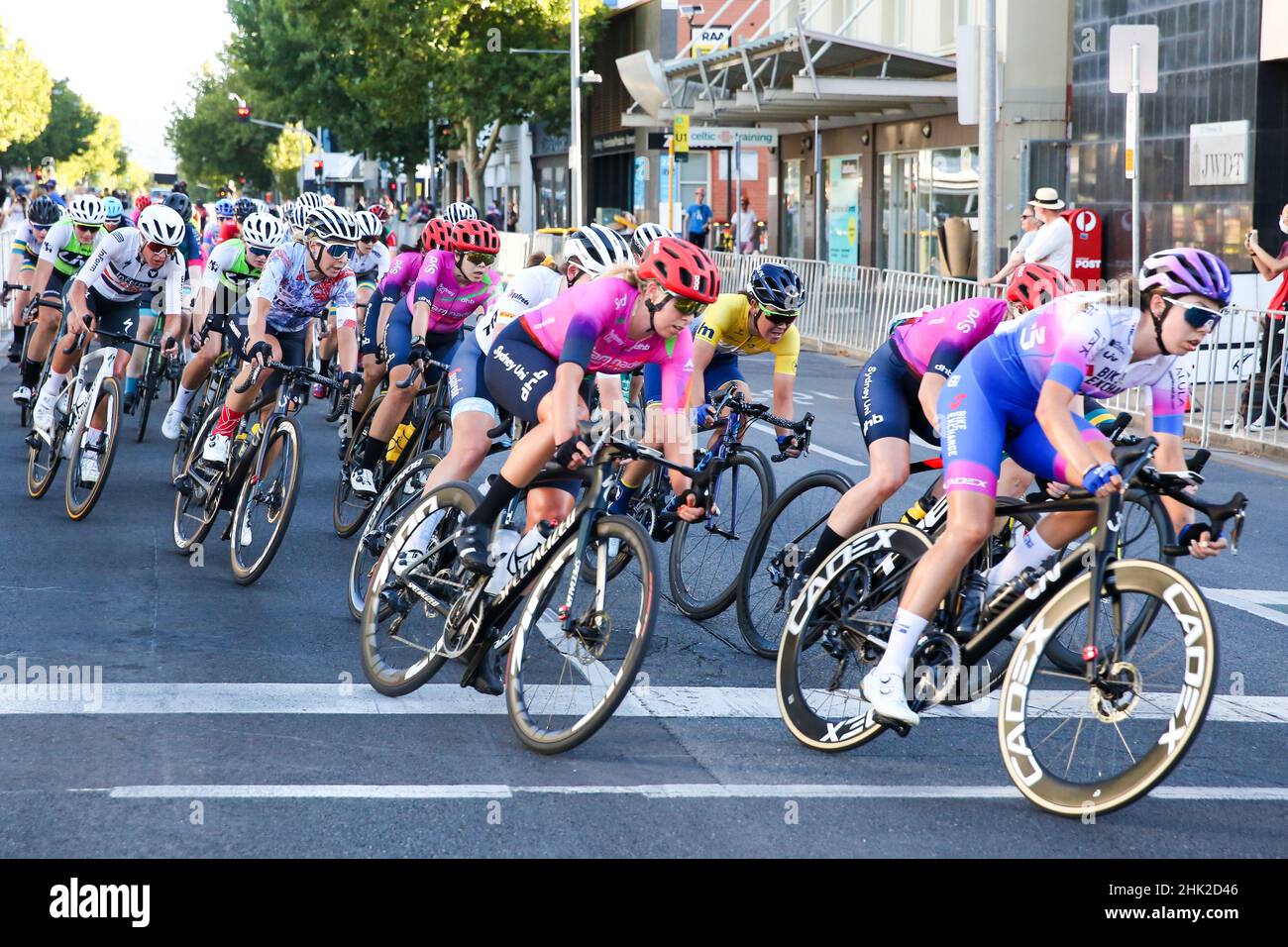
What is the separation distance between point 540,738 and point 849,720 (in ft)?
3.43

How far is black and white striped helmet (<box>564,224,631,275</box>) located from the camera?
7145mm

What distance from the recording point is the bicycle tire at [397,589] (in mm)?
6434

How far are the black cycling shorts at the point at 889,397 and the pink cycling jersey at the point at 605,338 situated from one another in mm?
965

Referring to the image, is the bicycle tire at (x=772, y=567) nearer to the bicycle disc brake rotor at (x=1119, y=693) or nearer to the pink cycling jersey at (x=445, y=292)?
the bicycle disc brake rotor at (x=1119, y=693)

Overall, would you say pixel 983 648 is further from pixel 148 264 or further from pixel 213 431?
Result: pixel 148 264

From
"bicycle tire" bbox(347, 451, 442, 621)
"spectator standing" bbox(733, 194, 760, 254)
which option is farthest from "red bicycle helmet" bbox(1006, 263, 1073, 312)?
"spectator standing" bbox(733, 194, 760, 254)

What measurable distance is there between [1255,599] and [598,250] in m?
3.97

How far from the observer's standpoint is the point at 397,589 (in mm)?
6652

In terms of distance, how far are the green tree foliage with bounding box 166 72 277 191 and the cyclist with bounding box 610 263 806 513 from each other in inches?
3818

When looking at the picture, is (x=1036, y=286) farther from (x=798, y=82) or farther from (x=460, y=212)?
(x=798, y=82)

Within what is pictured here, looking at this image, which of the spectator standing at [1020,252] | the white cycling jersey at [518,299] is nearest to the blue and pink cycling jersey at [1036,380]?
the white cycling jersey at [518,299]

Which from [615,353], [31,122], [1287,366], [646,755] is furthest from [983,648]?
[31,122]

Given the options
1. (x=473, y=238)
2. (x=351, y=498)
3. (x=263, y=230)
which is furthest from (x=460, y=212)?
(x=351, y=498)
